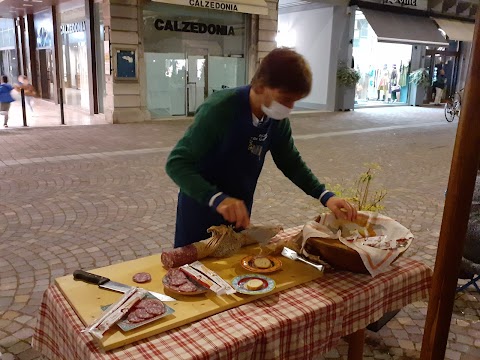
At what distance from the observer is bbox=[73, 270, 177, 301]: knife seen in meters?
1.87

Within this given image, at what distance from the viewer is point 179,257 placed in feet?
7.02

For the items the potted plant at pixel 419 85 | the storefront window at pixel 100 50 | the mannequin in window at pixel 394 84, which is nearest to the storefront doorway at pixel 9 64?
the storefront window at pixel 100 50

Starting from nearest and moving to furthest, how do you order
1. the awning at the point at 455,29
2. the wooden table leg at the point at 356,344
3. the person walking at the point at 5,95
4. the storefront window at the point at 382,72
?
the wooden table leg at the point at 356,344 < the person walking at the point at 5,95 < the awning at the point at 455,29 < the storefront window at the point at 382,72

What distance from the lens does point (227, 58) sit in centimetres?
1542

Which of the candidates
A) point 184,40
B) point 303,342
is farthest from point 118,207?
point 184,40

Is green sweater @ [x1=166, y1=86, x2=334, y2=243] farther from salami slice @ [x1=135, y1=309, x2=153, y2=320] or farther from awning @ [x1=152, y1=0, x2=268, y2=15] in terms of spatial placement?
awning @ [x1=152, y1=0, x2=268, y2=15]

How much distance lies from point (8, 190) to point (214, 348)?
592 centimetres

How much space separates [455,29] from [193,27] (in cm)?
1286

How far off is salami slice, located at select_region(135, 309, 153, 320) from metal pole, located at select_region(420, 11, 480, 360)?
964 millimetres

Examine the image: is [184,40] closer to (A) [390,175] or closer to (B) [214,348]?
(A) [390,175]

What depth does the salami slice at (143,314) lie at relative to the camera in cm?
168

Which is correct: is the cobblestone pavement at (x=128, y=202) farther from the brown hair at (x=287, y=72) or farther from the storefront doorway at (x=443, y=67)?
the storefront doorway at (x=443, y=67)

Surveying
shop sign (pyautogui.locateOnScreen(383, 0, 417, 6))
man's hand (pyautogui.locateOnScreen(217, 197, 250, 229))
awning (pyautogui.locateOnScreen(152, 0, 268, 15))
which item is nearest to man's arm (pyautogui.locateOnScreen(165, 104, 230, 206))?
man's hand (pyautogui.locateOnScreen(217, 197, 250, 229))

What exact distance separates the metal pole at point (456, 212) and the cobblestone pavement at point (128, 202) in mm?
1687
